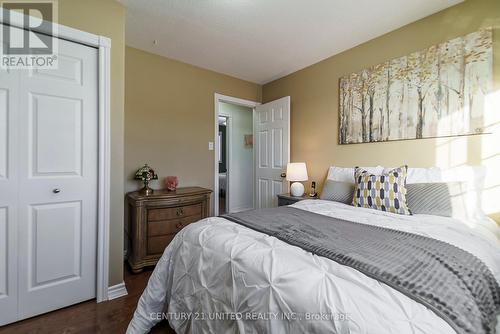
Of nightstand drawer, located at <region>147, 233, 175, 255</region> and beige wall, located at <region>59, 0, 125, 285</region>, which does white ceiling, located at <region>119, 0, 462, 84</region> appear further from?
nightstand drawer, located at <region>147, 233, 175, 255</region>

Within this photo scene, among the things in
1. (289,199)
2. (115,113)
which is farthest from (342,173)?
(115,113)

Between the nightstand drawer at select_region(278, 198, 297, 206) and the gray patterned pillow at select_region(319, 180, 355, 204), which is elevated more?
the gray patterned pillow at select_region(319, 180, 355, 204)

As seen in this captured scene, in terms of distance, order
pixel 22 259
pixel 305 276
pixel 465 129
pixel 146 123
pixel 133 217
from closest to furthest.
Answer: pixel 305 276 < pixel 22 259 < pixel 465 129 < pixel 133 217 < pixel 146 123

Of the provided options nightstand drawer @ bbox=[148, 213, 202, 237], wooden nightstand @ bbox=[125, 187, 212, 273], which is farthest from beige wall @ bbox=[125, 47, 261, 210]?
nightstand drawer @ bbox=[148, 213, 202, 237]

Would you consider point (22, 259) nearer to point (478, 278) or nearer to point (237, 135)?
point (478, 278)

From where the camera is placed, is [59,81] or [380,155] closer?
[59,81]

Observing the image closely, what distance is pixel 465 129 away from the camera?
6.13 ft

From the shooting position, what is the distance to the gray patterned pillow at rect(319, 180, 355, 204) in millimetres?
2219

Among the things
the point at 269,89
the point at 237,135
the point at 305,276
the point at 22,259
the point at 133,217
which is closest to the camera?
the point at 305,276

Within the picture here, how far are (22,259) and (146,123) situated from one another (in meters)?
1.73

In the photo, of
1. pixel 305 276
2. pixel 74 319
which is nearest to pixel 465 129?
pixel 305 276

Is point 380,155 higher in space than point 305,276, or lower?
higher

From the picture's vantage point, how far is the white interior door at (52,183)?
1521 millimetres

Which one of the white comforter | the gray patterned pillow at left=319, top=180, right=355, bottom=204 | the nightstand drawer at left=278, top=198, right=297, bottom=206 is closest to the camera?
the white comforter
